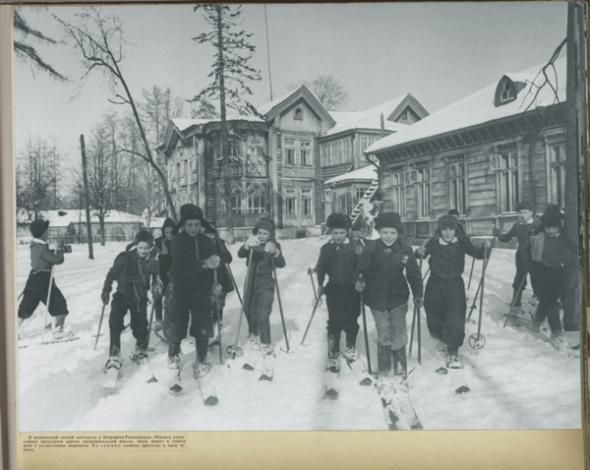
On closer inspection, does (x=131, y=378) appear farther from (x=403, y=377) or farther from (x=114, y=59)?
(x=114, y=59)

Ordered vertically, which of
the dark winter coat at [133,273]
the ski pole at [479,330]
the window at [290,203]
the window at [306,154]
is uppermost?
the window at [306,154]

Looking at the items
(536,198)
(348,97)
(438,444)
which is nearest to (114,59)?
(348,97)

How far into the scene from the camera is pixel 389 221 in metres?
3.60

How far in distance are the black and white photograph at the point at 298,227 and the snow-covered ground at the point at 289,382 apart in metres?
0.01

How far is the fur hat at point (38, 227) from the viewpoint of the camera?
3.61 m

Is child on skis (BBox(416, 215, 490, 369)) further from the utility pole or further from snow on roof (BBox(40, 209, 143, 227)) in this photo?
the utility pole

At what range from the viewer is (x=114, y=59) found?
142 inches

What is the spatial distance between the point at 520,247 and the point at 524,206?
248 millimetres

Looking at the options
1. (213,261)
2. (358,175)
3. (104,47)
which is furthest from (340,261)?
(104,47)

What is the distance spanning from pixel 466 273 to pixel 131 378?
7.01 feet

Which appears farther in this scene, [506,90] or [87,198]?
[87,198]

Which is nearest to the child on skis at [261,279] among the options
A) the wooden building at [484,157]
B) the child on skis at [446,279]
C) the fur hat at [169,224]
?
the fur hat at [169,224]

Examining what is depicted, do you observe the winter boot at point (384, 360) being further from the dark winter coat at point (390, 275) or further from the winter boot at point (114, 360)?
the winter boot at point (114, 360)

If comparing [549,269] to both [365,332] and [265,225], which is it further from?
[265,225]
